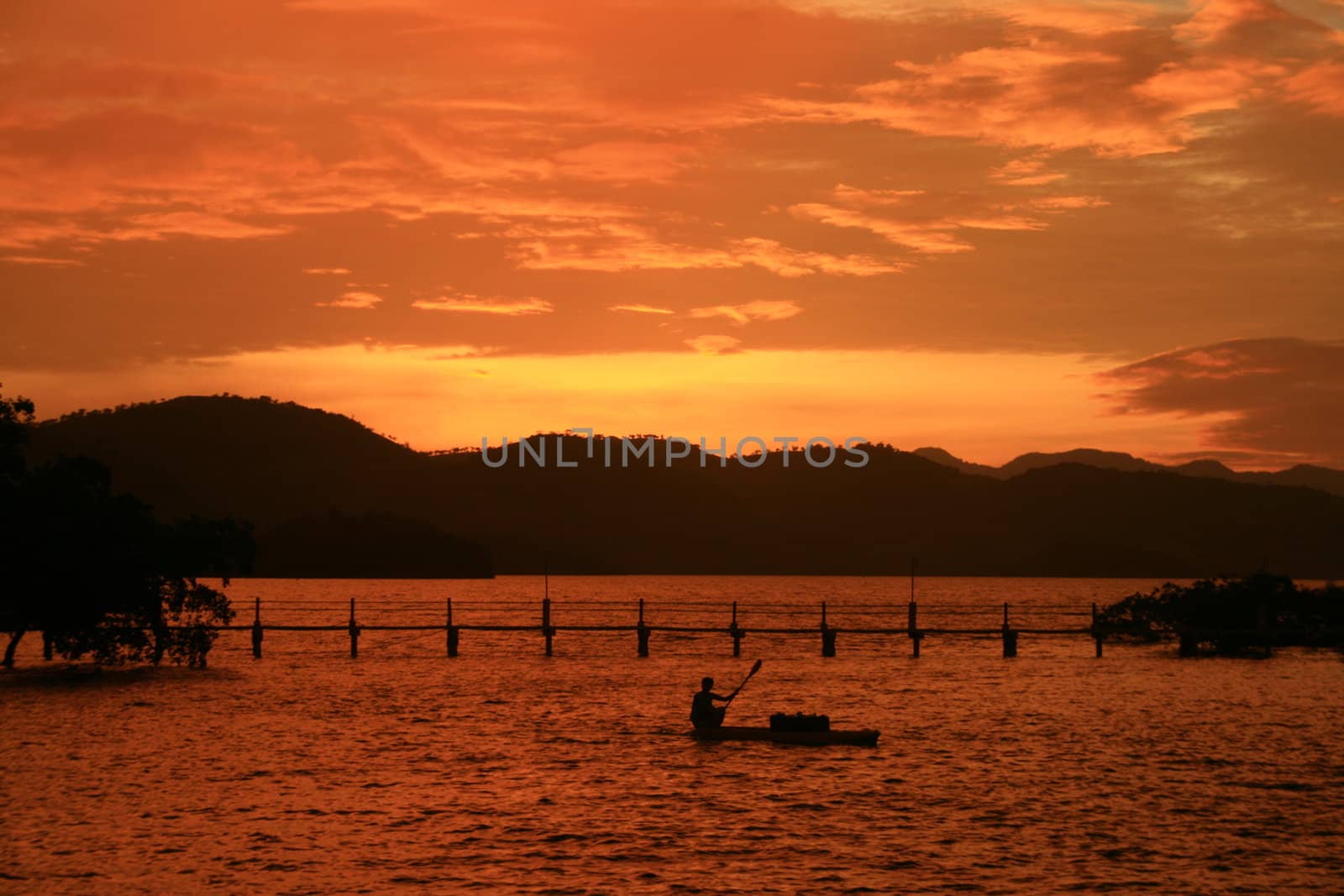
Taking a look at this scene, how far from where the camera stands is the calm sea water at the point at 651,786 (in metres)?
24.1

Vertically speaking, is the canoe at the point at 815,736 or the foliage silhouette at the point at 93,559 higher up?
the foliage silhouette at the point at 93,559

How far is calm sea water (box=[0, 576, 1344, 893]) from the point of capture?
24094 millimetres

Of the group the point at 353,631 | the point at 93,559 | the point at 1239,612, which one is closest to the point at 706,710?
the point at 93,559

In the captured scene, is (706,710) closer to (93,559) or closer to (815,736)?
(815,736)

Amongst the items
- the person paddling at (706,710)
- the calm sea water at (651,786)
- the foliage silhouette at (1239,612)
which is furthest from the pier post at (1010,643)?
the person paddling at (706,710)

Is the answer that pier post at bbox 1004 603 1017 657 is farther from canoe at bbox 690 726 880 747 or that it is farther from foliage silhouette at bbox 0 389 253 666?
foliage silhouette at bbox 0 389 253 666

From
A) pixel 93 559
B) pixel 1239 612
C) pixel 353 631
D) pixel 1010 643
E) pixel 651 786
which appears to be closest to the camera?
pixel 651 786

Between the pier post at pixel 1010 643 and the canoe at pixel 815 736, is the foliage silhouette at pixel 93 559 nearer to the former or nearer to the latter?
the canoe at pixel 815 736

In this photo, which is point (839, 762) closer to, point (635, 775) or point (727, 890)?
point (635, 775)

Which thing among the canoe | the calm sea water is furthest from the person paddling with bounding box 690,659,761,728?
the calm sea water

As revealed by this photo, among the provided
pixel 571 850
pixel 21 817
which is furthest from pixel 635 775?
pixel 21 817

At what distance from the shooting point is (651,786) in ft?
108

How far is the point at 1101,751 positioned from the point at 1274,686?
2387 cm

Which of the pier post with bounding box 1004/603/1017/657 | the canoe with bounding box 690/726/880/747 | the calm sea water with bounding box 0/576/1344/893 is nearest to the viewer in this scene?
the calm sea water with bounding box 0/576/1344/893
